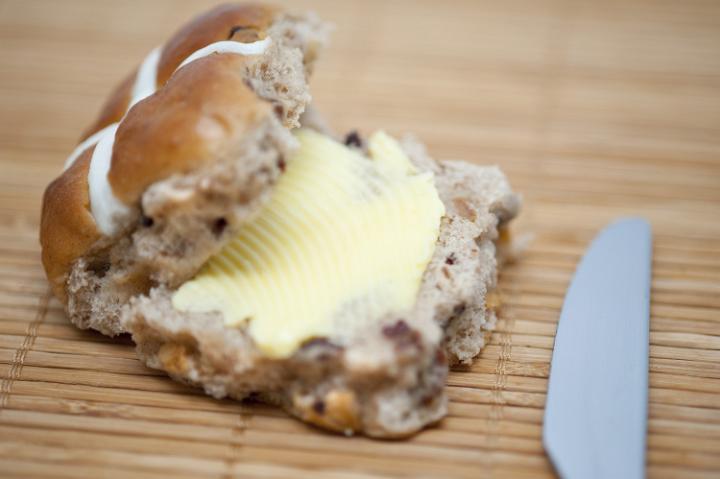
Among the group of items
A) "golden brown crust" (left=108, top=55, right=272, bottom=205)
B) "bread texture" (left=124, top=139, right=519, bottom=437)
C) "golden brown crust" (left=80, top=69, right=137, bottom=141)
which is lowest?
"bread texture" (left=124, top=139, right=519, bottom=437)

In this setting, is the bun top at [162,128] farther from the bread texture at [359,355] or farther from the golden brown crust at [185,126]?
the bread texture at [359,355]

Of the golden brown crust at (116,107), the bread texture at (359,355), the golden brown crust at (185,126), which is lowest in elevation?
the bread texture at (359,355)

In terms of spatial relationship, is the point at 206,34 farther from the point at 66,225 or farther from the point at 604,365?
the point at 604,365

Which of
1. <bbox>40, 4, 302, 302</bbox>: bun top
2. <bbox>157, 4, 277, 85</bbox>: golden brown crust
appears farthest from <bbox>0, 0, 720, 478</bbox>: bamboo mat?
<bbox>157, 4, 277, 85</bbox>: golden brown crust

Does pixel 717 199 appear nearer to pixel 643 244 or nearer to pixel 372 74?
pixel 643 244

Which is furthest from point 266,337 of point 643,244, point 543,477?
point 643,244

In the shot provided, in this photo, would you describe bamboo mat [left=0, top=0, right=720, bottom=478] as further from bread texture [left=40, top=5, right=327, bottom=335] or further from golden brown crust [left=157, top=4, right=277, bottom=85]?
golden brown crust [left=157, top=4, right=277, bottom=85]

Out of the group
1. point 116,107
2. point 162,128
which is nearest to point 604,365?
point 162,128

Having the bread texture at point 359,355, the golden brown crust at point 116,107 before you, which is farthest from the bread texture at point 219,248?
the golden brown crust at point 116,107
